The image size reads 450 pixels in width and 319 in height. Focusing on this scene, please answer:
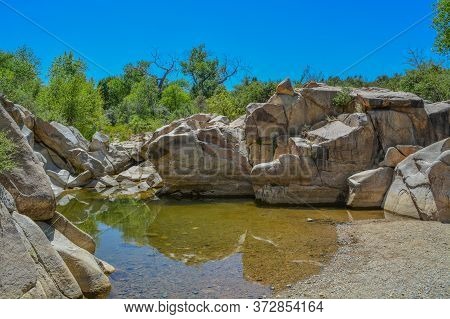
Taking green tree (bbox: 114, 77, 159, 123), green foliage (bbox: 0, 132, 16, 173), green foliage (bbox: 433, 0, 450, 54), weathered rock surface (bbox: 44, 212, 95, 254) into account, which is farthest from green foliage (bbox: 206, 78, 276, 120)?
green foliage (bbox: 0, 132, 16, 173)

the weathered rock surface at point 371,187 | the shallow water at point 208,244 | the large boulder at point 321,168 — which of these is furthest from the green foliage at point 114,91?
the weathered rock surface at point 371,187

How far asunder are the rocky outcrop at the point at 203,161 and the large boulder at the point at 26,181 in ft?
46.1

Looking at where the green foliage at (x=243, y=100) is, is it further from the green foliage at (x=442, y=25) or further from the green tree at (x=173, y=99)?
the green tree at (x=173, y=99)

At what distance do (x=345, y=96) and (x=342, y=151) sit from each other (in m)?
4.05

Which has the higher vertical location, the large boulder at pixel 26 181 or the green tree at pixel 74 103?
the green tree at pixel 74 103

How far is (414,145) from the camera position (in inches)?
837

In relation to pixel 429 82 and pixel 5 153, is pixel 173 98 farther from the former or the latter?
pixel 5 153

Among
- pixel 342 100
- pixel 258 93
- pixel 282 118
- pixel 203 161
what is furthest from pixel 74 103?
pixel 342 100

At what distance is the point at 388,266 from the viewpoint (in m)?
10.4

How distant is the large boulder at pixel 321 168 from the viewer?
836 inches

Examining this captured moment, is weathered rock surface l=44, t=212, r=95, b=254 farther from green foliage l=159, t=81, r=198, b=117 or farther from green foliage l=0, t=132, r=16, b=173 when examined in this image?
green foliage l=159, t=81, r=198, b=117

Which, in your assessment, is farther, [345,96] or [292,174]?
[345,96]
